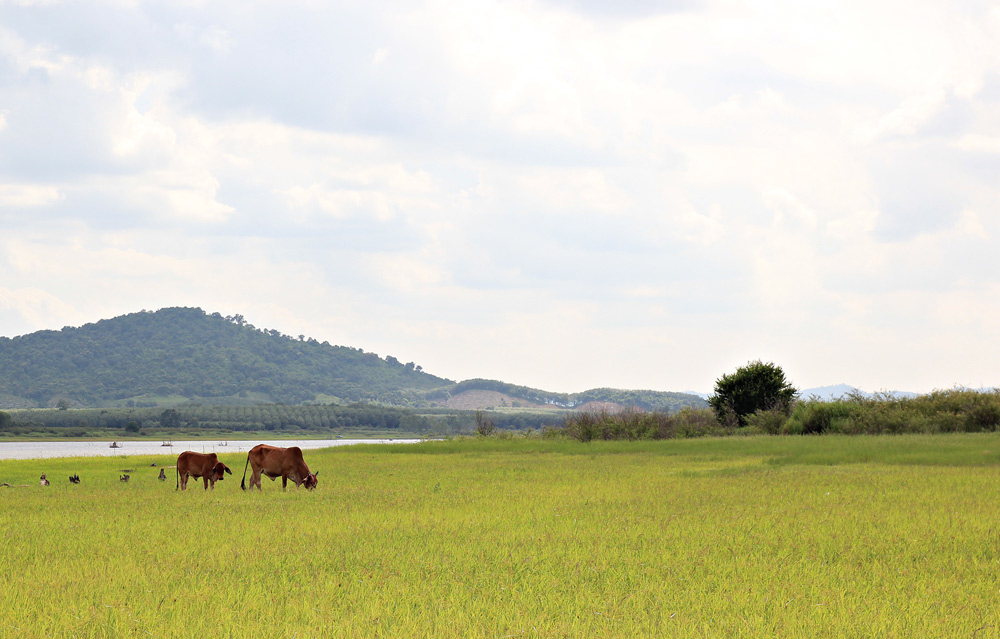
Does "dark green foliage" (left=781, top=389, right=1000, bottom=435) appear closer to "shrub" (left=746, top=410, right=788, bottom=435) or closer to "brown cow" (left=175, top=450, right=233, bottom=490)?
"shrub" (left=746, top=410, right=788, bottom=435)

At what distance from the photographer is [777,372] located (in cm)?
5997

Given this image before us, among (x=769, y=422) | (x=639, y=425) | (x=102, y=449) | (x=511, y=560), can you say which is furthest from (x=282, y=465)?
(x=102, y=449)

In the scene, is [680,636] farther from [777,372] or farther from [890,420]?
[777,372]

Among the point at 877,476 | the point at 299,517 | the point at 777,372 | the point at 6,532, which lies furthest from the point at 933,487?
the point at 777,372

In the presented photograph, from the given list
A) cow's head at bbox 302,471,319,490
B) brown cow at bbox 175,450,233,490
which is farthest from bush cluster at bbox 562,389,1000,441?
brown cow at bbox 175,450,233,490

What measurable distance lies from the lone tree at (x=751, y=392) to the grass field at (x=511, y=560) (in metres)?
35.9

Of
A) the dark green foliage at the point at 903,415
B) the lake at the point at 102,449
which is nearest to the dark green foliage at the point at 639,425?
the dark green foliage at the point at 903,415

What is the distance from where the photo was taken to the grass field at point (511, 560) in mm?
8469

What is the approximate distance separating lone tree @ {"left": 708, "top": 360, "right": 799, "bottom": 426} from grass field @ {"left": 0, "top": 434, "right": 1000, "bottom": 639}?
3590 centimetres

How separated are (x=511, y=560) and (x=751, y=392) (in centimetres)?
5067

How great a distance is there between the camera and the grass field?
8469mm

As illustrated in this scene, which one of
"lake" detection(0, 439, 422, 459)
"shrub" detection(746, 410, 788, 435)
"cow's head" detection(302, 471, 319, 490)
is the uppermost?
"shrub" detection(746, 410, 788, 435)

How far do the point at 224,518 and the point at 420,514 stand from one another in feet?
12.2

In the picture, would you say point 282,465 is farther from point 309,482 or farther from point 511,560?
point 511,560
